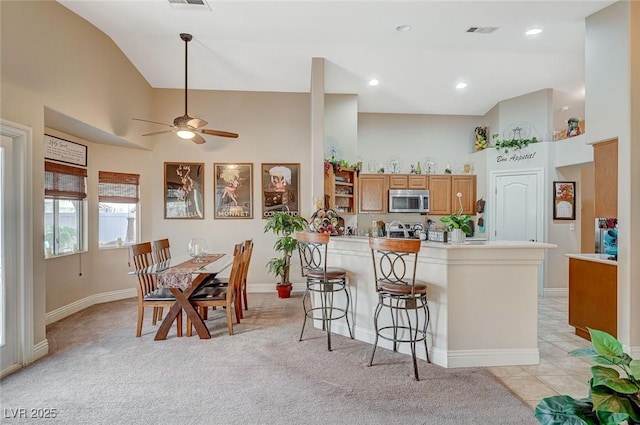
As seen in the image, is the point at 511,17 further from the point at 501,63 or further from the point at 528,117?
the point at 528,117

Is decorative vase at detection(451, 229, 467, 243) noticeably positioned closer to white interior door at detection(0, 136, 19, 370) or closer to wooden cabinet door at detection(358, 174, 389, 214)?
wooden cabinet door at detection(358, 174, 389, 214)

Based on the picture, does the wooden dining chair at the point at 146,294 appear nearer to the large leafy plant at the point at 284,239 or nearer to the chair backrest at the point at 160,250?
the chair backrest at the point at 160,250

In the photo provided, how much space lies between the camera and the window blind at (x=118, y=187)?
532 cm

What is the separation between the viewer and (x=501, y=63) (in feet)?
16.6

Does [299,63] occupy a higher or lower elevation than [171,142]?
higher

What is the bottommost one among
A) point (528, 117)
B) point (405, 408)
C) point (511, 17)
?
point (405, 408)

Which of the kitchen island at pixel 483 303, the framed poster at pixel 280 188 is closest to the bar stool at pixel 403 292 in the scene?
the kitchen island at pixel 483 303

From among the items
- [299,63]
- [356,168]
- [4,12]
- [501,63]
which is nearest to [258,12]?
[299,63]

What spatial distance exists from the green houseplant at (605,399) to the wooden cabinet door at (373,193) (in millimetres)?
5334

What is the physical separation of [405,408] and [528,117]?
5691 mm

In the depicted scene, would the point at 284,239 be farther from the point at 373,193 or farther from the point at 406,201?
the point at 406,201

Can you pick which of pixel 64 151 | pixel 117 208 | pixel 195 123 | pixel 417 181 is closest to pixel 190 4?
pixel 195 123

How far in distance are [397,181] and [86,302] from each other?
5620 mm

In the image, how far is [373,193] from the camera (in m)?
6.59
